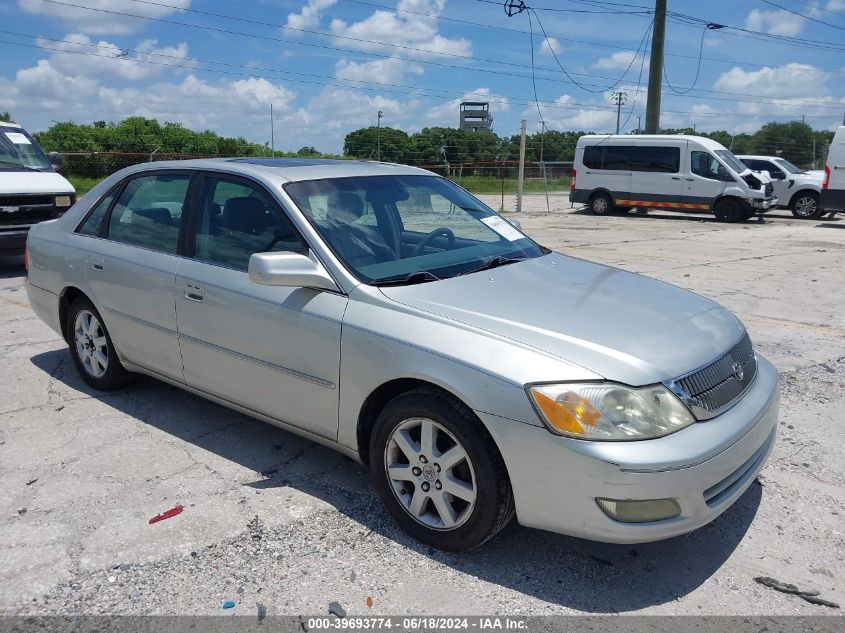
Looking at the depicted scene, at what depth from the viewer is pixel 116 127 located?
4791cm

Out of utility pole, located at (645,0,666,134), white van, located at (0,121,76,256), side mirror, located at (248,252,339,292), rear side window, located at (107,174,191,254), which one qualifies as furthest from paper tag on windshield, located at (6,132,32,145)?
utility pole, located at (645,0,666,134)

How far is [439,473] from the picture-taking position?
3.06 metres

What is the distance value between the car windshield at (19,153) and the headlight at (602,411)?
9.76m

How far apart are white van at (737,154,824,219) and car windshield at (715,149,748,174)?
169 centimetres

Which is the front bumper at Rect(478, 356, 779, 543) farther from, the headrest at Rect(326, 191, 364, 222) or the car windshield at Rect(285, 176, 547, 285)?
the headrest at Rect(326, 191, 364, 222)

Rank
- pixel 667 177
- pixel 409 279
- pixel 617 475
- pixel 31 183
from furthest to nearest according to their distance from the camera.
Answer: pixel 667 177 < pixel 31 183 < pixel 409 279 < pixel 617 475

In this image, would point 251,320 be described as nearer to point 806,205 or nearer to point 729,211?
point 729,211

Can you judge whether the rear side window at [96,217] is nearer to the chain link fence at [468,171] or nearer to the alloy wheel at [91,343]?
the alloy wheel at [91,343]

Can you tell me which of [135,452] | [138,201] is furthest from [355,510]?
[138,201]

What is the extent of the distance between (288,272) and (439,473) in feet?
3.73

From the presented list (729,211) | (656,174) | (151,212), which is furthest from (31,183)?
(729,211)

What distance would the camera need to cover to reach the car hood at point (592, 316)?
287 centimetres

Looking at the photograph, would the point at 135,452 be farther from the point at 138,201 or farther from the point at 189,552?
the point at 138,201

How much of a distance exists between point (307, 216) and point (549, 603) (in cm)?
212
